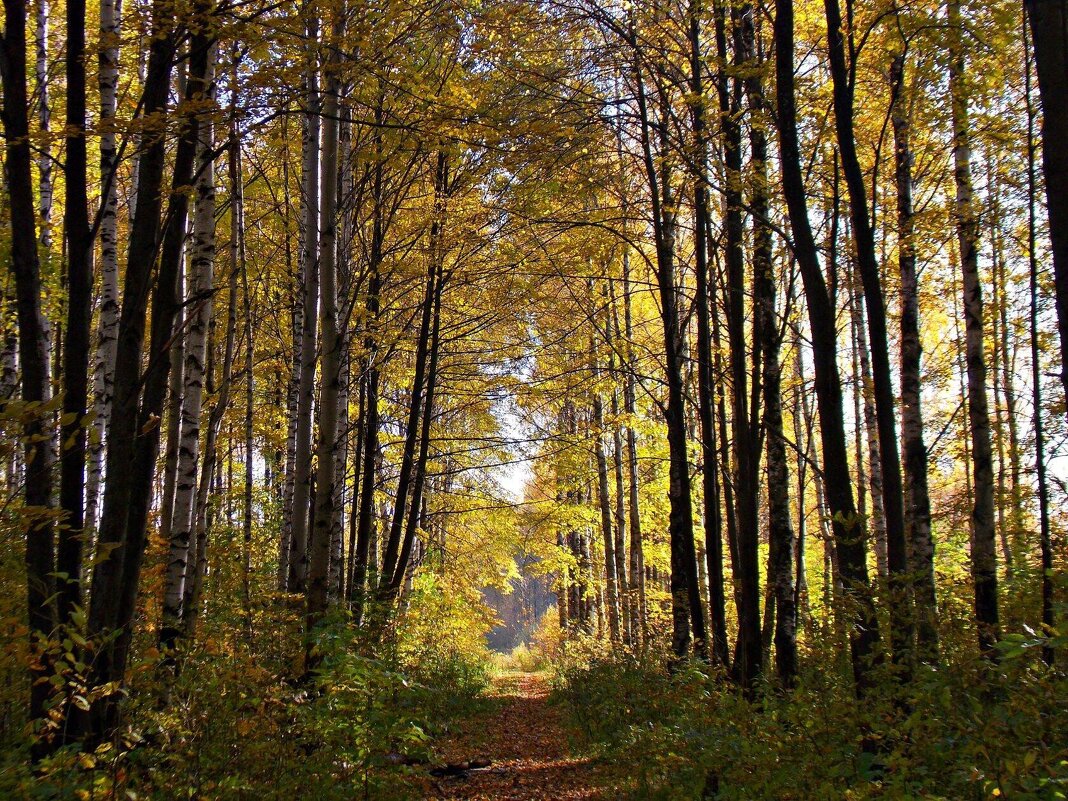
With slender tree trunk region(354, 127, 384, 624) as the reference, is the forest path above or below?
below

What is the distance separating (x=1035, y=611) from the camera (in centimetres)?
771

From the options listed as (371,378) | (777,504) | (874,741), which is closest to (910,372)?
(777,504)

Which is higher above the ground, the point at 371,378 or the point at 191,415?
the point at 371,378

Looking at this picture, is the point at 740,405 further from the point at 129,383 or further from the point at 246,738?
the point at 129,383

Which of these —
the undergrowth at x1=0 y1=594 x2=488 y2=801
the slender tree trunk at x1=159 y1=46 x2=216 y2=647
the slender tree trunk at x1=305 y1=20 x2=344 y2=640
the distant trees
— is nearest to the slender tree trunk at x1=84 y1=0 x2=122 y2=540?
the distant trees

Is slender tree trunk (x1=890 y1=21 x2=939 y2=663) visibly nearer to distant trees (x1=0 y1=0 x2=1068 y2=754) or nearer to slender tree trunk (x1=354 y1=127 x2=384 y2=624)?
distant trees (x1=0 y1=0 x2=1068 y2=754)

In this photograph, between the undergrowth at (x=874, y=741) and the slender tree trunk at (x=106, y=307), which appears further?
the slender tree trunk at (x=106, y=307)

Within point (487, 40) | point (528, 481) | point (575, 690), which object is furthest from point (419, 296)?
point (528, 481)

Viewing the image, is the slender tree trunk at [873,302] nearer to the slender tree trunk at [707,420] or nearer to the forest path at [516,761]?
the slender tree trunk at [707,420]

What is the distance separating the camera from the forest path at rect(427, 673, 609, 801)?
6758 millimetres

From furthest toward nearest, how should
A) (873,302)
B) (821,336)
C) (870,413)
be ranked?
(870,413) < (873,302) < (821,336)

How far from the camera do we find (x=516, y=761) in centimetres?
848

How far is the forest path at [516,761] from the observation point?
6758 mm

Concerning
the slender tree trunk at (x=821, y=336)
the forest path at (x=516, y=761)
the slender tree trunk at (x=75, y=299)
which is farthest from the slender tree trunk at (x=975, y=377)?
the slender tree trunk at (x=75, y=299)
